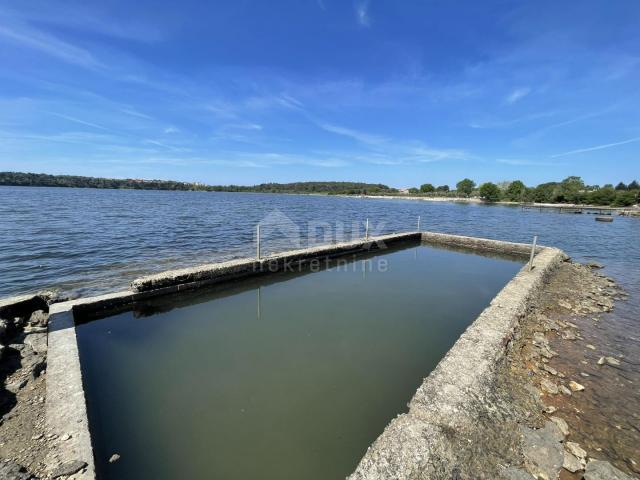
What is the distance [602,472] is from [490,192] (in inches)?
4479

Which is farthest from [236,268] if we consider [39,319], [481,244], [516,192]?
[516,192]

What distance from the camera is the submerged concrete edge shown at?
2.33 m

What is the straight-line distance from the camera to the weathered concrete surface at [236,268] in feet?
22.5

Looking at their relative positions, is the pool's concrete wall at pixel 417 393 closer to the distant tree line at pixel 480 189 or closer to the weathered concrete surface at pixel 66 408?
the weathered concrete surface at pixel 66 408

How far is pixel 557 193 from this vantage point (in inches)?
3236

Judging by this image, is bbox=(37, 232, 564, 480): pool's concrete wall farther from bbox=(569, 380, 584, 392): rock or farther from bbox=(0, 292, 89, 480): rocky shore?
bbox=(569, 380, 584, 392): rock

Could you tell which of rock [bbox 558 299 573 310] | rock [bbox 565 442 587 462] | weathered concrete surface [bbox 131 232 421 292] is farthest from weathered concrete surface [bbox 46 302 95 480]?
rock [bbox 558 299 573 310]

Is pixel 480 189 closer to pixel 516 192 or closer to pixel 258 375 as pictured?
pixel 516 192

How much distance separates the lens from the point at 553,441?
9.77 feet

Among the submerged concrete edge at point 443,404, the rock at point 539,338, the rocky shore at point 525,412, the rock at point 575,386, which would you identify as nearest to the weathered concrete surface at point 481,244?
the rocky shore at point 525,412

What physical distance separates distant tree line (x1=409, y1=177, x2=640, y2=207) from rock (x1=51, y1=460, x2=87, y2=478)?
101275 mm

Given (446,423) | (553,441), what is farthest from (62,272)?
(553,441)

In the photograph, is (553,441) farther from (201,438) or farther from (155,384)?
(155,384)

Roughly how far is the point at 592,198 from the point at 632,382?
326 ft
